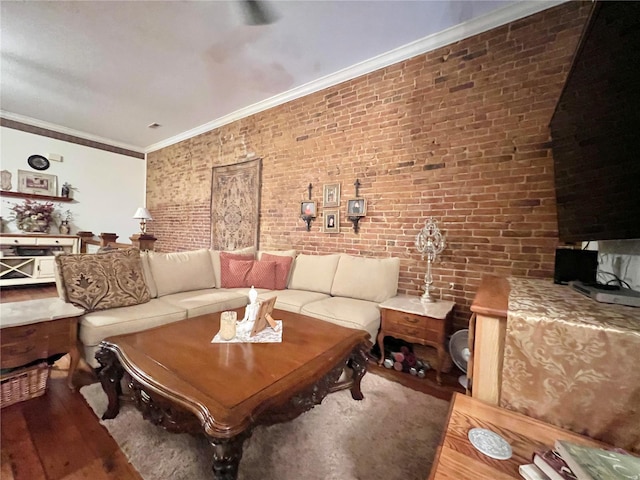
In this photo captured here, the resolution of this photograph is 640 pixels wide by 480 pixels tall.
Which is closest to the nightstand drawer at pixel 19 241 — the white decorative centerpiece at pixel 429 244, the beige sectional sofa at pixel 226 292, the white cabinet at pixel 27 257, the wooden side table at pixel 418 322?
the white cabinet at pixel 27 257

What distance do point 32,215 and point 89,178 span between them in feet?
3.88

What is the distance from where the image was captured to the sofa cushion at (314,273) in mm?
2920

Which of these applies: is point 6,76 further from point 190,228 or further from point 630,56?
point 630,56

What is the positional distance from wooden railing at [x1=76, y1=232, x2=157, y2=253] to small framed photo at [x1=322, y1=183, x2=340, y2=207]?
93.4 inches

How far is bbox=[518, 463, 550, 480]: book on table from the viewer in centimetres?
62

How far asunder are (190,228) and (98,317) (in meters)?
3.51

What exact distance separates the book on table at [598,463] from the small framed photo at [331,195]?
9.04 ft

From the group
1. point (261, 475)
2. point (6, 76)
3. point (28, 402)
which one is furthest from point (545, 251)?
point (6, 76)

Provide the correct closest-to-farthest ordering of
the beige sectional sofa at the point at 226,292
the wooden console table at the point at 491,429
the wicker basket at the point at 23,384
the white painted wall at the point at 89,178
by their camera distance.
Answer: the wooden console table at the point at 491,429
the wicker basket at the point at 23,384
the beige sectional sofa at the point at 226,292
the white painted wall at the point at 89,178

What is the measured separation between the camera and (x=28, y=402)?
5.22ft

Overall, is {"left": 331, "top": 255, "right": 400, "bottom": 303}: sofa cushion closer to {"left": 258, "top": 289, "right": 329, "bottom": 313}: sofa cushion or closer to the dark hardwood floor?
{"left": 258, "top": 289, "right": 329, "bottom": 313}: sofa cushion

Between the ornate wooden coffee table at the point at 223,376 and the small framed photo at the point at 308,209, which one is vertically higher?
the small framed photo at the point at 308,209

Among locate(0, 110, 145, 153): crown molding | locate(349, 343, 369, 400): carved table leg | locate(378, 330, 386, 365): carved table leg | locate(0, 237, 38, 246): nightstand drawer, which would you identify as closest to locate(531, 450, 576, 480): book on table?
locate(349, 343, 369, 400): carved table leg

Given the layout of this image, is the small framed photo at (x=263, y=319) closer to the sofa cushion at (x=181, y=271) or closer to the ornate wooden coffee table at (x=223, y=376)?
the ornate wooden coffee table at (x=223, y=376)
